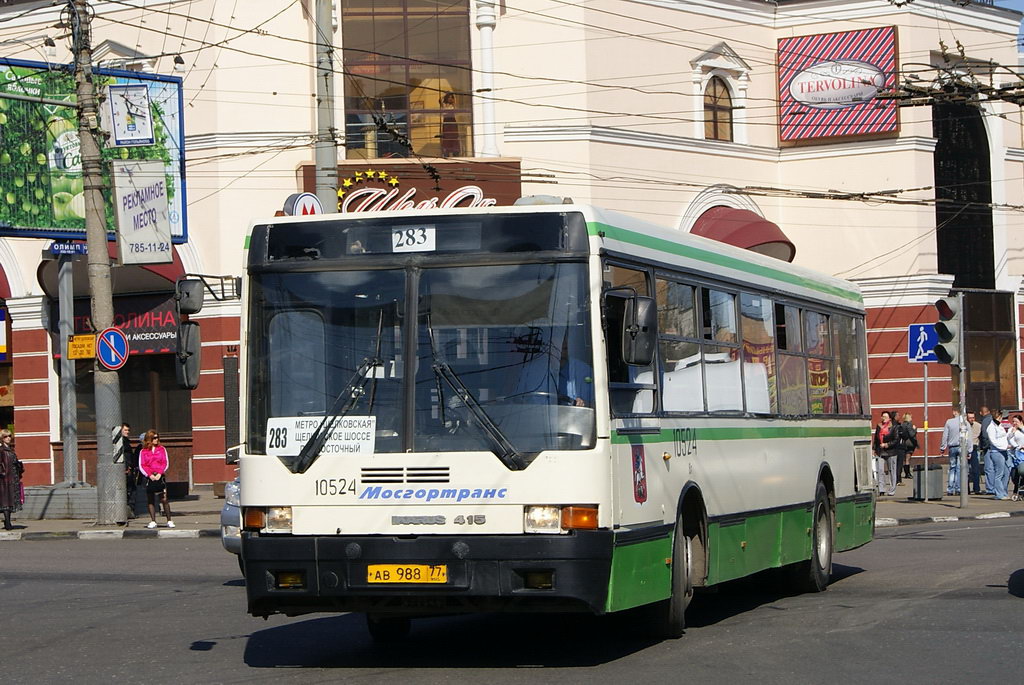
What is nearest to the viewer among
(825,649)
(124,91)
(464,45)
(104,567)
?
(825,649)

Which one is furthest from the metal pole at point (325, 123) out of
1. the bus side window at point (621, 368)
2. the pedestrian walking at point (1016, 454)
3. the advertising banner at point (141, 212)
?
the pedestrian walking at point (1016, 454)

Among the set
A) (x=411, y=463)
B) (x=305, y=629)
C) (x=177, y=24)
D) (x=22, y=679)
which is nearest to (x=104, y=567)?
(x=305, y=629)

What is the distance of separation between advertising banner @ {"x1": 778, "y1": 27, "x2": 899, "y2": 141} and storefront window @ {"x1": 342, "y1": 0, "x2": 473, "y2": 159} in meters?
8.72

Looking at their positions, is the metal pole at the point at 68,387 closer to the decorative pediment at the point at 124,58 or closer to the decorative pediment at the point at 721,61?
the decorative pediment at the point at 124,58

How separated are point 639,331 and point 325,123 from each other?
46.1ft

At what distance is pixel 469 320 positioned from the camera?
384 inches

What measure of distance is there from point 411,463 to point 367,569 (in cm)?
68

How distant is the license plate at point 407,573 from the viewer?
9.55 metres

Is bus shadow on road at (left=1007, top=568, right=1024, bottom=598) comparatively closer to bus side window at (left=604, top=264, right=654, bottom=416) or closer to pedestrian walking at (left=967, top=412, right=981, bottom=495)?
bus side window at (left=604, top=264, right=654, bottom=416)

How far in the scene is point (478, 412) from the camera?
9.60 meters

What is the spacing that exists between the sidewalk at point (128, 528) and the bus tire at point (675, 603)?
14.9m

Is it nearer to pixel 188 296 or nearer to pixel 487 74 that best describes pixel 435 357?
pixel 188 296

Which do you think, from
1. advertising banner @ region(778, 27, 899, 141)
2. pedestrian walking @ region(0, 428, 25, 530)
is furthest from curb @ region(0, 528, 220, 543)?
advertising banner @ region(778, 27, 899, 141)

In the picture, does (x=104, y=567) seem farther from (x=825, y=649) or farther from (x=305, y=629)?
(x=825, y=649)
